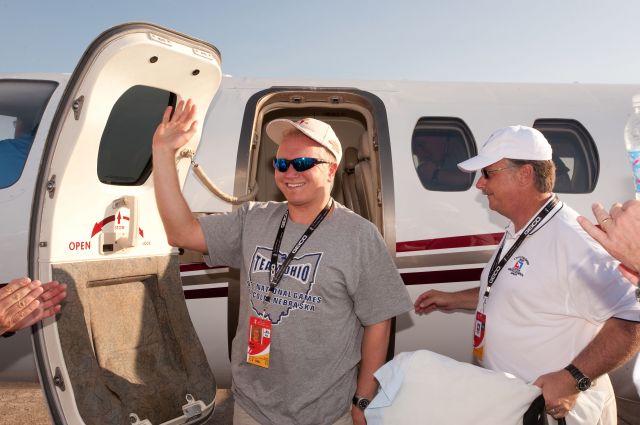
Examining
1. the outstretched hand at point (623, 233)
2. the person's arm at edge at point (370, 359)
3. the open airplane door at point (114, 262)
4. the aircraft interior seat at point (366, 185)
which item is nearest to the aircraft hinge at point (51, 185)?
the open airplane door at point (114, 262)

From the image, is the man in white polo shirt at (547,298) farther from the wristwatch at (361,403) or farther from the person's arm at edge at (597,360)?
the wristwatch at (361,403)

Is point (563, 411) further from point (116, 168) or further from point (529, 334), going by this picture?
point (116, 168)

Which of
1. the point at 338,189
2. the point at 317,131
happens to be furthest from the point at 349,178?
the point at 317,131

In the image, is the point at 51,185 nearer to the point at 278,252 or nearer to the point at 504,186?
the point at 278,252

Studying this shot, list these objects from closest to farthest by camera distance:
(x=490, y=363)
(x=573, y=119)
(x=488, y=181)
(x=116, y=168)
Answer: (x=490, y=363), (x=488, y=181), (x=116, y=168), (x=573, y=119)

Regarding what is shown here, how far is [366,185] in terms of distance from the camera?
4.94 meters

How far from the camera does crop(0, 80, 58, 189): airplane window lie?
165 inches

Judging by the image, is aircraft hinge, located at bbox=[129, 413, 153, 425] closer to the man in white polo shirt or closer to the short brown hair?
the man in white polo shirt

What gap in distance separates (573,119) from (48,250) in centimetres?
450

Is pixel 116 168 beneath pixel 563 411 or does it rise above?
above

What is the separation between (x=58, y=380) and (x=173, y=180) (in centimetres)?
115

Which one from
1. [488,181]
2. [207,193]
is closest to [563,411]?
[488,181]

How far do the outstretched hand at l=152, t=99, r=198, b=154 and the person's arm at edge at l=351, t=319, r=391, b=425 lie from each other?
4.23 ft

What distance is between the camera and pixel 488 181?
287 centimetres
